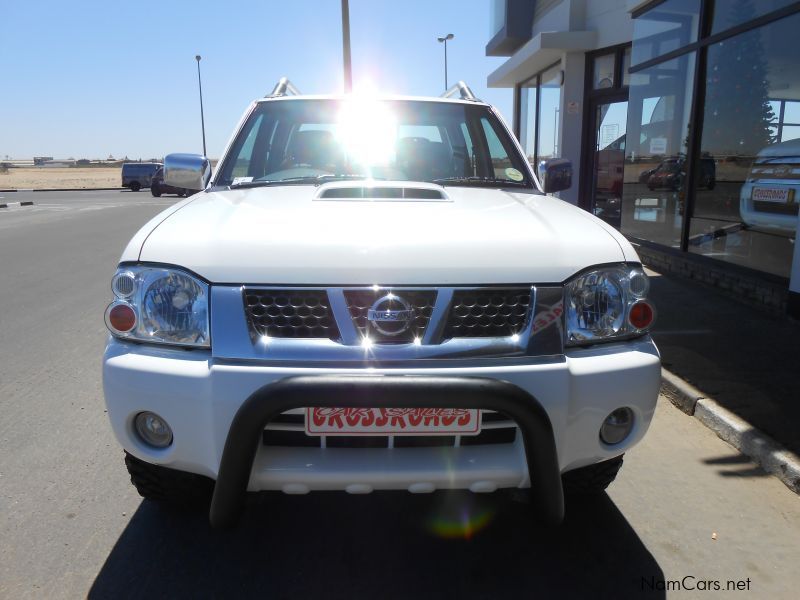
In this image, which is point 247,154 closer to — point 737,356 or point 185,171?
point 185,171

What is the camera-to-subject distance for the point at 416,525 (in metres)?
2.72

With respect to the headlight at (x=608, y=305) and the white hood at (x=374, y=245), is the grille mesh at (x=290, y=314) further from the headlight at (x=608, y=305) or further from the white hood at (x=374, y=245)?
the headlight at (x=608, y=305)

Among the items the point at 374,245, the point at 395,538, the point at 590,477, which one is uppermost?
the point at 374,245

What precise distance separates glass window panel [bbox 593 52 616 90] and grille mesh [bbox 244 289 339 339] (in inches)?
446

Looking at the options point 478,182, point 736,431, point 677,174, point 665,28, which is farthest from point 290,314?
point 665,28

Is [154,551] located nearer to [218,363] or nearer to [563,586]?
→ [218,363]

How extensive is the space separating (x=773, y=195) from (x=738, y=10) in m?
2.19

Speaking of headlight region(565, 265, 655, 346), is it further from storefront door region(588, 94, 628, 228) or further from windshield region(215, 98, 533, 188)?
storefront door region(588, 94, 628, 228)

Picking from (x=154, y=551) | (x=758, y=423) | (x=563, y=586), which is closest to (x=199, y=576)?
(x=154, y=551)

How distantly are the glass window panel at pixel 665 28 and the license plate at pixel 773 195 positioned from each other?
2.42 meters

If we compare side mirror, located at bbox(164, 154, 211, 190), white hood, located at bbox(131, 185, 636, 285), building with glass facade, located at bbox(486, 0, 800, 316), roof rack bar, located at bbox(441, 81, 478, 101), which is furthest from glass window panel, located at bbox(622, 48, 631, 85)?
white hood, located at bbox(131, 185, 636, 285)

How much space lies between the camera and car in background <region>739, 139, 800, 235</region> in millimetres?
6258

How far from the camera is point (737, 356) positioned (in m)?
4.64

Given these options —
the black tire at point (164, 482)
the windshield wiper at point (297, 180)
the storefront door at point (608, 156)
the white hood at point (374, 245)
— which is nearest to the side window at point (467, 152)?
the windshield wiper at point (297, 180)
